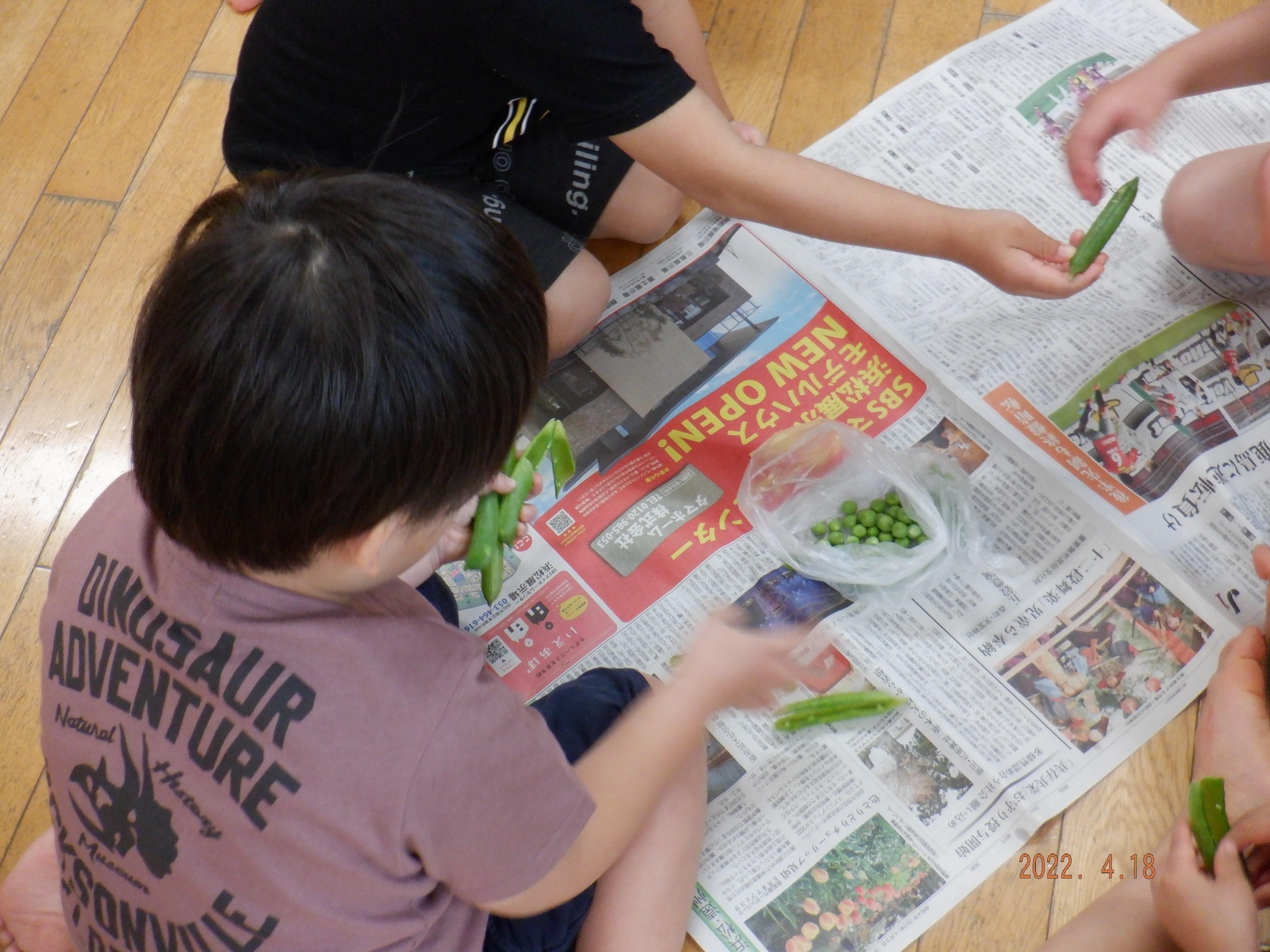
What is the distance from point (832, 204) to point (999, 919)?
54cm

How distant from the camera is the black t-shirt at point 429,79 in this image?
2.10 ft

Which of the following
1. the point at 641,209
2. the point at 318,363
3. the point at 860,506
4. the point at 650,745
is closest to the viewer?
the point at 318,363

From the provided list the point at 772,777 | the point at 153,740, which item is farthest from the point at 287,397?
the point at 772,777

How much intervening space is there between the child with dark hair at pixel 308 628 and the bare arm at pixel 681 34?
0.54 meters

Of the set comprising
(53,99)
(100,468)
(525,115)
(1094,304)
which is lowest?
(100,468)

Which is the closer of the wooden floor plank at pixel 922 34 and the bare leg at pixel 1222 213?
the bare leg at pixel 1222 213

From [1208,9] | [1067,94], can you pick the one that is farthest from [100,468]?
[1208,9]

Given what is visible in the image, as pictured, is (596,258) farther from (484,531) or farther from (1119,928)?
(1119,928)

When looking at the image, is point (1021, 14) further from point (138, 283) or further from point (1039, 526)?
point (138, 283)

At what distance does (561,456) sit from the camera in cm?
79

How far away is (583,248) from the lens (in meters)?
0.94

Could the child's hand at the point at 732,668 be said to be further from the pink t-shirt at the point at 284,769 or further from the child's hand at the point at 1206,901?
the child's hand at the point at 1206,901

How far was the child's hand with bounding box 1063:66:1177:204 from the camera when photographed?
758 millimetres

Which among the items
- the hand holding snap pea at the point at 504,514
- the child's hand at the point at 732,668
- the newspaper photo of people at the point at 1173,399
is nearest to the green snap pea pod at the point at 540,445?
the hand holding snap pea at the point at 504,514
